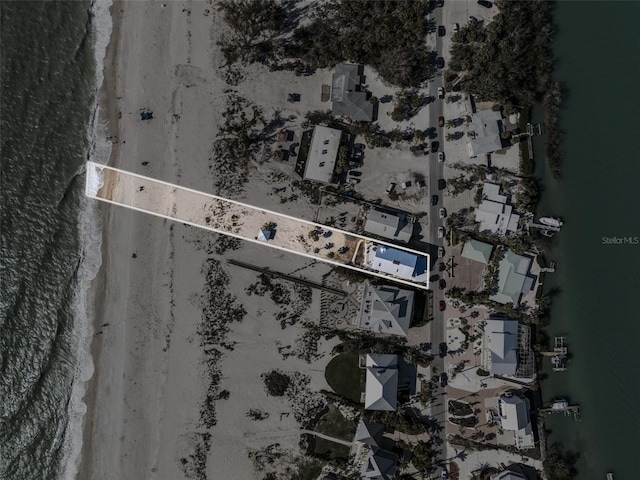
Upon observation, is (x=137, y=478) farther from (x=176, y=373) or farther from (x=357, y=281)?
(x=357, y=281)

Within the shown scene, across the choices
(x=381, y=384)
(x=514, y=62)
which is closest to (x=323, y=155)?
(x=514, y=62)

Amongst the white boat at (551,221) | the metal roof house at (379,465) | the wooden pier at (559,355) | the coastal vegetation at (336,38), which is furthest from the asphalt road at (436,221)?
the wooden pier at (559,355)

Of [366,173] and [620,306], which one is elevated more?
[366,173]

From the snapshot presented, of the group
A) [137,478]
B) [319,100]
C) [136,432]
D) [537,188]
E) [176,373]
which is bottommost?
[137,478]

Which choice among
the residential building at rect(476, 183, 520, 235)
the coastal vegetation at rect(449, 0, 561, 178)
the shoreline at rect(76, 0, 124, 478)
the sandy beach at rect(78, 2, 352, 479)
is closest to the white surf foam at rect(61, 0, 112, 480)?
the shoreline at rect(76, 0, 124, 478)

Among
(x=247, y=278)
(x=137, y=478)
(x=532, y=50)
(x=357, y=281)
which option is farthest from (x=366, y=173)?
(x=137, y=478)

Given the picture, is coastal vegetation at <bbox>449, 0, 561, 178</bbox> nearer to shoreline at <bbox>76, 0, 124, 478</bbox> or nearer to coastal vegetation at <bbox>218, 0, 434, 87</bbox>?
coastal vegetation at <bbox>218, 0, 434, 87</bbox>
